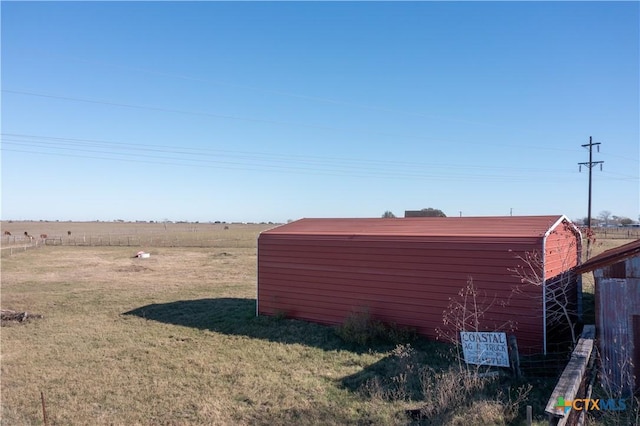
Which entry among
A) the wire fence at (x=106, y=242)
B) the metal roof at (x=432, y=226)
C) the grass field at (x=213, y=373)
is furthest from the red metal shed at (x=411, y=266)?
the wire fence at (x=106, y=242)

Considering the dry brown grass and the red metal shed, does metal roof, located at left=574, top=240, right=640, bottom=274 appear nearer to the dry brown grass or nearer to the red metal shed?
the red metal shed

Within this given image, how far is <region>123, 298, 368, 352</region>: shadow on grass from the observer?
11148 mm

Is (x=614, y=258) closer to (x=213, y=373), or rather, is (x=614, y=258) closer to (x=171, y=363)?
(x=213, y=373)

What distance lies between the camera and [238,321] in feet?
42.7

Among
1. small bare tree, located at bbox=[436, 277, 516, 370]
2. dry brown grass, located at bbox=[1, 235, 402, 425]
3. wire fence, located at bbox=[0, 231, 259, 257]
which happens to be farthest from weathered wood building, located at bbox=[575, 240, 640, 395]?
wire fence, located at bbox=[0, 231, 259, 257]

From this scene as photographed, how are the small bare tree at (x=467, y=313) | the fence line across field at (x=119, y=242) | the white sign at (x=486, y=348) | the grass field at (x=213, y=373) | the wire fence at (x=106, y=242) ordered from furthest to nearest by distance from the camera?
the fence line across field at (x=119, y=242)
the wire fence at (x=106, y=242)
the small bare tree at (x=467, y=313)
the white sign at (x=486, y=348)
the grass field at (x=213, y=373)

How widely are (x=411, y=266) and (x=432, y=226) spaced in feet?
4.89

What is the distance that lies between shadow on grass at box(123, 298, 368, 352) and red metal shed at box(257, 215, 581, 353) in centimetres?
58

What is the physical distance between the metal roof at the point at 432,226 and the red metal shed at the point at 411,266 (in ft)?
0.09

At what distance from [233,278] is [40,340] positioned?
11.9 meters

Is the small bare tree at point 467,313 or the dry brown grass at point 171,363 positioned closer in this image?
the dry brown grass at point 171,363

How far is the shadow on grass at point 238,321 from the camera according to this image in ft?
36.6

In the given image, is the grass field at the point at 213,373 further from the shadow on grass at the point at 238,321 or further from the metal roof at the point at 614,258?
the metal roof at the point at 614,258

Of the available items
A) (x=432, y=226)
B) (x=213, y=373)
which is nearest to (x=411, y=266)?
(x=432, y=226)
